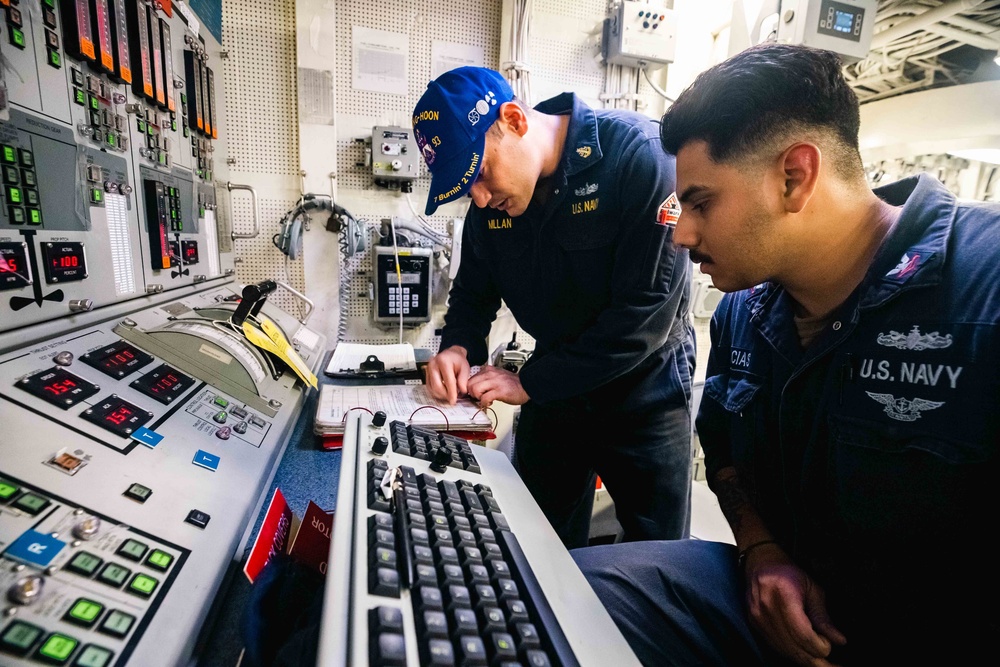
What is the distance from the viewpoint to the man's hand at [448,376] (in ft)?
4.39

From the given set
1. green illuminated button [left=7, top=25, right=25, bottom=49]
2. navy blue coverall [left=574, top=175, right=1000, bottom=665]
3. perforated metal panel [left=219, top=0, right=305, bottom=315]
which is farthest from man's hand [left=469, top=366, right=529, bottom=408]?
perforated metal panel [left=219, top=0, right=305, bottom=315]

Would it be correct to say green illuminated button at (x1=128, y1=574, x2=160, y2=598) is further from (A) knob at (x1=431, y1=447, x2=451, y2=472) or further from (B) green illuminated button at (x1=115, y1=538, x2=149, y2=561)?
(A) knob at (x1=431, y1=447, x2=451, y2=472)

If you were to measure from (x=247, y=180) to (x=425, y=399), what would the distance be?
1.84 meters

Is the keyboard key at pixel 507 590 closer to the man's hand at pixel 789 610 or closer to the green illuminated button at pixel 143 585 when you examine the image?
the green illuminated button at pixel 143 585

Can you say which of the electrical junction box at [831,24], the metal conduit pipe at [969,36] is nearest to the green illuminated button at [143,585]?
the electrical junction box at [831,24]

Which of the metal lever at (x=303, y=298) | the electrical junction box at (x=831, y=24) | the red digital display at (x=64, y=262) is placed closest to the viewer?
the red digital display at (x=64, y=262)

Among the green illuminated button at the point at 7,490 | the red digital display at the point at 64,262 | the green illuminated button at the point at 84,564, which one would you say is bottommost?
the green illuminated button at the point at 84,564

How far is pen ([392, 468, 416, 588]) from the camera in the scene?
531 mm

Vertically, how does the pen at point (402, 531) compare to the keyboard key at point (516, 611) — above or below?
above

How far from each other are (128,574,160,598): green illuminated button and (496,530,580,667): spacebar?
41cm

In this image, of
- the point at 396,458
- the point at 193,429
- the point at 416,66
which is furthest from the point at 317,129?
the point at 396,458

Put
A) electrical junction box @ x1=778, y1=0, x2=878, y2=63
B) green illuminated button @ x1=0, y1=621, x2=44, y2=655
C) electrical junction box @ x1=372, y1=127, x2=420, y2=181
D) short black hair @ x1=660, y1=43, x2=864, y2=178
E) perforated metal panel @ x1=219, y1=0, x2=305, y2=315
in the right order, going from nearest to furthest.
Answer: green illuminated button @ x1=0, y1=621, x2=44, y2=655, short black hair @ x1=660, y1=43, x2=864, y2=178, electrical junction box @ x1=778, y1=0, x2=878, y2=63, perforated metal panel @ x1=219, y1=0, x2=305, y2=315, electrical junction box @ x1=372, y1=127, x2=420, y2=181

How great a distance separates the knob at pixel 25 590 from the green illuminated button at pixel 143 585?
0.08 m

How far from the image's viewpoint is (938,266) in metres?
0.73
